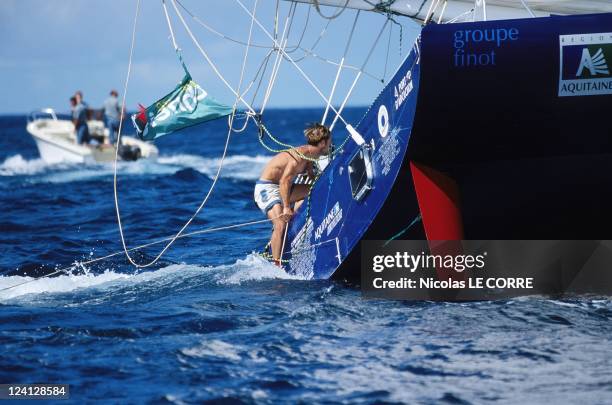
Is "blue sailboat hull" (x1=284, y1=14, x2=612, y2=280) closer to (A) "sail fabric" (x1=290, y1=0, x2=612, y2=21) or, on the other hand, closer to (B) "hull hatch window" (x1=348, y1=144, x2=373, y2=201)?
(B) "hull hatch window" (x1=348, y1=144, x2=373, y2=201)

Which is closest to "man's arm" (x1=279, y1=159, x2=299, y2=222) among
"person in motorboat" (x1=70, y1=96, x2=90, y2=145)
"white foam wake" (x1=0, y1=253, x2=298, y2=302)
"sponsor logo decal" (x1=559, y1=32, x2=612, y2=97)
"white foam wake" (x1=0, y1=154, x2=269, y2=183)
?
"white foam wake" (x1=0, y1=253, x2=298, y2=302)

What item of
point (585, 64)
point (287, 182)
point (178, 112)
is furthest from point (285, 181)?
point (585, 64)

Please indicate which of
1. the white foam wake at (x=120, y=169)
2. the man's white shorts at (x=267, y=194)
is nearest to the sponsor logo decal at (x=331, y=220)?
the man's white shorts at (x=267, y=194)

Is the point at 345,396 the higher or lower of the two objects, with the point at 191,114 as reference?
lower

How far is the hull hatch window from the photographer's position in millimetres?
7023

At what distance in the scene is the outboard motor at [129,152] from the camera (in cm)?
2472

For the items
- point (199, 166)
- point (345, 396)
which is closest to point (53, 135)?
point (199, 166)

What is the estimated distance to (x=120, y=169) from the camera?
77.3 feet

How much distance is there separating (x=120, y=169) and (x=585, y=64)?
1871cm

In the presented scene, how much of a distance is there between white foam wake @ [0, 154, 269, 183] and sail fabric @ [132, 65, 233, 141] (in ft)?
43.1

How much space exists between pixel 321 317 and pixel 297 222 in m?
2.02

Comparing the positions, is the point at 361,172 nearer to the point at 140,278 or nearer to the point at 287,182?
the point at 287,182

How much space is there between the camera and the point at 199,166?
2681 cm

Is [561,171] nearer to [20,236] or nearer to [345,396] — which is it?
[345,396]
